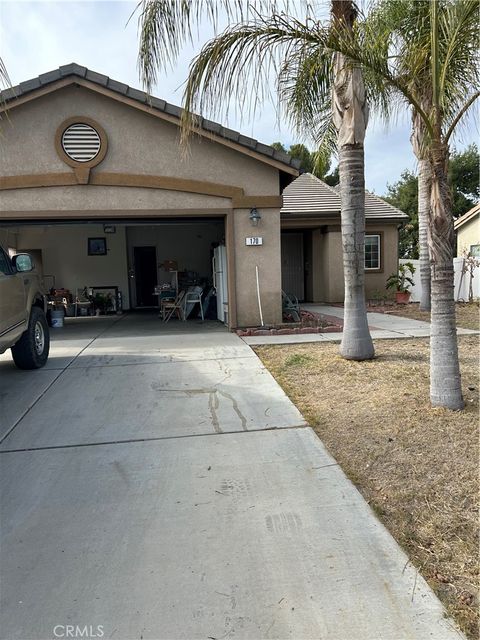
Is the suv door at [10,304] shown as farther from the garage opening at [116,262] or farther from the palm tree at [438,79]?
the garage opening at [116,262]

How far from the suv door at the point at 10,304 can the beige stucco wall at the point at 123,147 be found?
366cm

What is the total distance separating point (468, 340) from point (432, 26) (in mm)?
5879

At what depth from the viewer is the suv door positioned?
18.9 feet

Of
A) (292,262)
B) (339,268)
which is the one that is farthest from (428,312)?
(292,262)

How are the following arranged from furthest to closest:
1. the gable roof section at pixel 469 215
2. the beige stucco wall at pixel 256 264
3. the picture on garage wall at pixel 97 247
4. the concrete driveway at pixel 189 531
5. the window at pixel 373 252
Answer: the gable roof section at pixel 469 215, the picture on garage wall at pixel 97 247, the window at pixel 373 252, the beige stucco wall at pixel 256 264, the concrete driveway at pixel 189 531

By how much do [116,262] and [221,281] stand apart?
7.05 m

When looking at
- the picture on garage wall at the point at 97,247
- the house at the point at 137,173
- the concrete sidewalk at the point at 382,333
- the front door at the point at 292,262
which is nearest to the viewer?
the concrete sidewalk at the point at 382,333

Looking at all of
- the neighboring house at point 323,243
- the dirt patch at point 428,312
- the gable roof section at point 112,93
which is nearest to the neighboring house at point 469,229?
the neighboring house at point 323,243

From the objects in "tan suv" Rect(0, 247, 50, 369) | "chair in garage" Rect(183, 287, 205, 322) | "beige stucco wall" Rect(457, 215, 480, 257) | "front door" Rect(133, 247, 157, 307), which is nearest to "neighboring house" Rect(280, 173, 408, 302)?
"chair in garage" Rect(183, 287, 205, 322)

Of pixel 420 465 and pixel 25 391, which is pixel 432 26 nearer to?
pixel 420 465

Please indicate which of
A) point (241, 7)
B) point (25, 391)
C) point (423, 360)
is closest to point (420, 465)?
point (423, 360)

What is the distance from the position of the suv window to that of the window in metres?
12.3

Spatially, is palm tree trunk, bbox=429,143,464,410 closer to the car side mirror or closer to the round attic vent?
the car side mirror

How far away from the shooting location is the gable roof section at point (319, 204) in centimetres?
1490
